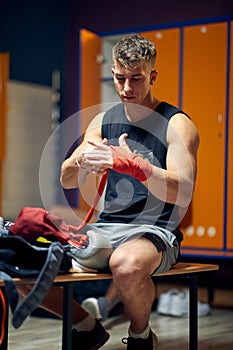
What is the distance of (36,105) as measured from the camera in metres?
5.78

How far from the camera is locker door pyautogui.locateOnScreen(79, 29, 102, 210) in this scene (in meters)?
4.18

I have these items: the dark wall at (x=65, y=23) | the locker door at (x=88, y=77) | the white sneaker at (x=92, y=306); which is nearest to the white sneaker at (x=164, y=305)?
the white sneaker at (x=92, y=306)

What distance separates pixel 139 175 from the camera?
70.5 inches

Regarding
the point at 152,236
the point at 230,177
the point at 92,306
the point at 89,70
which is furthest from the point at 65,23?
the point at 152,236

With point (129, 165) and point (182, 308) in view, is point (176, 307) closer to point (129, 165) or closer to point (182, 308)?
point (182, 308)

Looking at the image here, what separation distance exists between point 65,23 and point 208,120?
1.94 metres

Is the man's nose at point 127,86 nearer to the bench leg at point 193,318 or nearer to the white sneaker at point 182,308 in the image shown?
the bench leg at point 193,318

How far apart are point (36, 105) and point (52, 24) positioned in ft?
2.71

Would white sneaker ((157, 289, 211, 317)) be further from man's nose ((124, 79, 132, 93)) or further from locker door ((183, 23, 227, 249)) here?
man's nose ((124, 79, 132, 93))

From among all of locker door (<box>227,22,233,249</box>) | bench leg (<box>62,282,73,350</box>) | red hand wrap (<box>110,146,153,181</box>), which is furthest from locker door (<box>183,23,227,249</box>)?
bench leg (<box>62,282,73,350</box>)

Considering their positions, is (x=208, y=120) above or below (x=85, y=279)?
above

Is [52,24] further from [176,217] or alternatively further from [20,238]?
[20,238]

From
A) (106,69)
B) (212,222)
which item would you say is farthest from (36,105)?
(212,222)

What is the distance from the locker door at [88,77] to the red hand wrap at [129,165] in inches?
92.2
